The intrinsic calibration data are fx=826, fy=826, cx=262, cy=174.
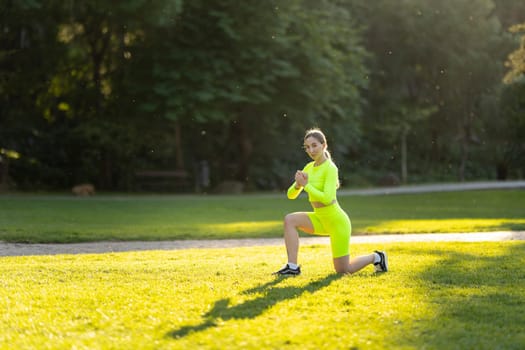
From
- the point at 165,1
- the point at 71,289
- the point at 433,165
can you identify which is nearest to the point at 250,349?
the point at 71,289

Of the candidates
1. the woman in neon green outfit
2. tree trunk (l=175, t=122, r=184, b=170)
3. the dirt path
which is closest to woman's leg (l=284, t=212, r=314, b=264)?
the woman in neon green outfit

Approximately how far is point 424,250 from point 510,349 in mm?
6307

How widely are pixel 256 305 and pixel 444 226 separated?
1085 cm

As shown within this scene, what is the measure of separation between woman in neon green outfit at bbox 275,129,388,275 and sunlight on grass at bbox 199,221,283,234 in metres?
7.46

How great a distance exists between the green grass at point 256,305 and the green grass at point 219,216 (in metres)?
5.41

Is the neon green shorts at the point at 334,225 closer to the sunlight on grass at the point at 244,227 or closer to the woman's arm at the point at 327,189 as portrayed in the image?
the woman's arm at the point at 327,189

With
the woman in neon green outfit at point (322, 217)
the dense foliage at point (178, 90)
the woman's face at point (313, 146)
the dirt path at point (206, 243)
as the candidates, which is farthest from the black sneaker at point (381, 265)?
the dense foliage at point (178, 90)

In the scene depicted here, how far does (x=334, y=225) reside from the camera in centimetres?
888

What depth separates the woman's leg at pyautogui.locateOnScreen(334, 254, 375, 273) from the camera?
895 centimetres

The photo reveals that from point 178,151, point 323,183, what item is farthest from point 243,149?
point 323,183

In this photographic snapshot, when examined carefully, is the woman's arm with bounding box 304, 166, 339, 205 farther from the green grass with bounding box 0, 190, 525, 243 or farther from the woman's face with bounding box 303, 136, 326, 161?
the green grass with bounding box 0, 190, 525, 243

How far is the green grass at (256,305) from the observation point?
583cm

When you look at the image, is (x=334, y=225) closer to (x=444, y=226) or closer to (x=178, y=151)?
(x=444, y=226)

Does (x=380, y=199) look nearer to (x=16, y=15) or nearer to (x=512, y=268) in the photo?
(x=16, y=15)
